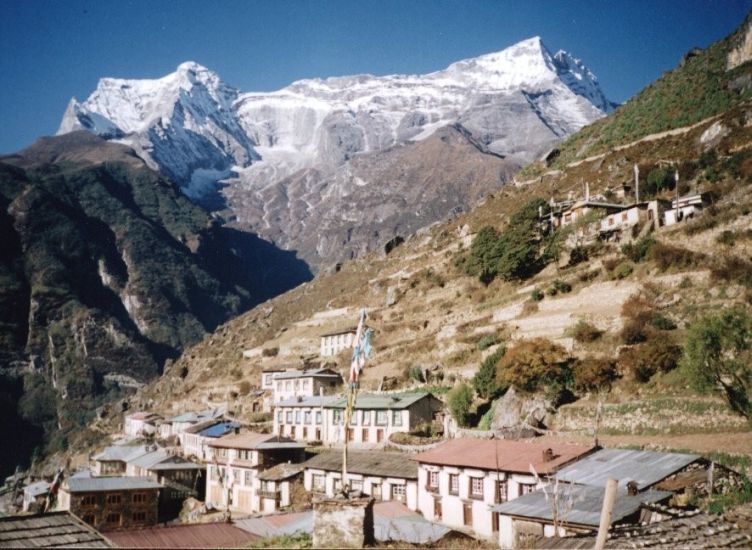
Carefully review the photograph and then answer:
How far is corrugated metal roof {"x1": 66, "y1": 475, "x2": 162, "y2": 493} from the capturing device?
1953 inches

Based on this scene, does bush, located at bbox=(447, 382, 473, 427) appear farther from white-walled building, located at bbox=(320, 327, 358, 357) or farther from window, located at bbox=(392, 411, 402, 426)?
white-walled building, located at bbox=(320, 327, 358, 357)

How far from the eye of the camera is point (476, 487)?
114 ft

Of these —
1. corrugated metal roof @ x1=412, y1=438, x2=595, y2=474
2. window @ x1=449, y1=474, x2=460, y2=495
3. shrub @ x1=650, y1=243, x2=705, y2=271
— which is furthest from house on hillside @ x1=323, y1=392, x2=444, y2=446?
shrub @ x1=650, y1=243, x2=705, y2=271

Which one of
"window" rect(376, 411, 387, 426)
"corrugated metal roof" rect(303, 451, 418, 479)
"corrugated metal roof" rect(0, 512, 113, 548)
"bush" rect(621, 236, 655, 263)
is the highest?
"bush" rect(621, 236, 655, 263)

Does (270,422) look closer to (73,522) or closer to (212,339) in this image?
(73,522)

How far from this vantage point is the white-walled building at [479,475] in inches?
1256

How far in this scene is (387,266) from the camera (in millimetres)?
133000

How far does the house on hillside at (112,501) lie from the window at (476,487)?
2785 centimetres

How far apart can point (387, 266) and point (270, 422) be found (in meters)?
62.5

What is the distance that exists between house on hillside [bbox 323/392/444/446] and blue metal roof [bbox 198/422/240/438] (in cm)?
1502

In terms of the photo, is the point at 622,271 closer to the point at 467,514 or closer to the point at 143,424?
the point at 467,514

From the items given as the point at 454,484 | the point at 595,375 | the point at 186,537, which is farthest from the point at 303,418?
the point at 186,537

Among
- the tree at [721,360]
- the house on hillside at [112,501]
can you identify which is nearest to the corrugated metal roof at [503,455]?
the tree at [721,360]

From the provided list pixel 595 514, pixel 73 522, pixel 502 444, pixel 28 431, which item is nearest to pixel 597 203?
pixel 502 444
